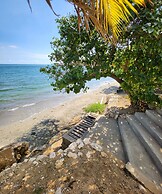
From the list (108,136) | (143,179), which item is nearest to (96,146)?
(108,136)

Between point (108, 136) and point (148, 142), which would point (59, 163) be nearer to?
point (108, 136)

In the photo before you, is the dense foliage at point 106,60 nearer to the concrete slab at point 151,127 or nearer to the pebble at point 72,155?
the concrete slab at point 151,127

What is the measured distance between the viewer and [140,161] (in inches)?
127

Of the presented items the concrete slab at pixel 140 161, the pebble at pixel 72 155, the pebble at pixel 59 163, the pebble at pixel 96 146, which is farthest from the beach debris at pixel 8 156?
the concrete slab at pixel 140 161

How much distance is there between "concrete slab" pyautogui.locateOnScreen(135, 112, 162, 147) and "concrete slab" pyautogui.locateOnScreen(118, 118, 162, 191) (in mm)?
427

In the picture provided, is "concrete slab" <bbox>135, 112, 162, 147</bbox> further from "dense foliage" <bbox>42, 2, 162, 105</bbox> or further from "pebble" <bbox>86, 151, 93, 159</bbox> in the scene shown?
"pebble" <bbox>86, 151, 93, 159</bbox>

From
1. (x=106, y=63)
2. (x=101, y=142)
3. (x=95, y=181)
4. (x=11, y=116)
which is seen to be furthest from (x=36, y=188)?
(x=11, y=116)

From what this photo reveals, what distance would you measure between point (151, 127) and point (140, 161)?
1285 millimetres

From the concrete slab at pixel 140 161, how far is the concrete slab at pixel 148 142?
0.09 m

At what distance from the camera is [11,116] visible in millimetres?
10117

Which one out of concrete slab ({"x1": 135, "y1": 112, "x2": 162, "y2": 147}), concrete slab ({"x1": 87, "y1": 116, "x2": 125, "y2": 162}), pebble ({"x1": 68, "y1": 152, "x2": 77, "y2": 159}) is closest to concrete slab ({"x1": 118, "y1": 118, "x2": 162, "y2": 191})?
concrete slab ({"x1": 87, "y1": 116, "x2": 125, "y2": 162})

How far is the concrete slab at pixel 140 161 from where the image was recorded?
2.79 metres

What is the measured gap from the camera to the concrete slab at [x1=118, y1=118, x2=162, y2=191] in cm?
279

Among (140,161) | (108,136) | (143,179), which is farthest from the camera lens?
(108,136)
